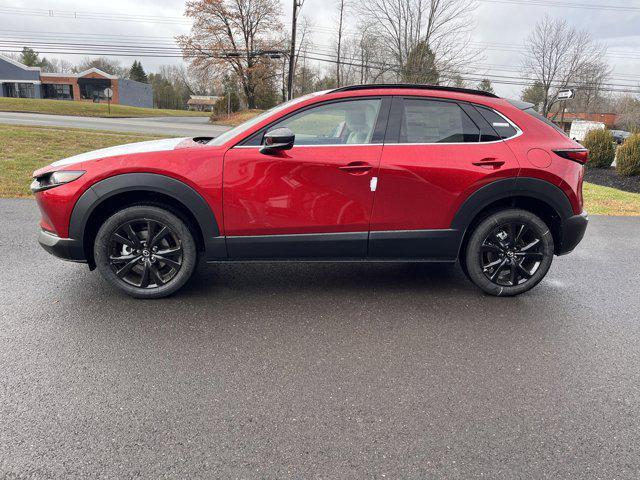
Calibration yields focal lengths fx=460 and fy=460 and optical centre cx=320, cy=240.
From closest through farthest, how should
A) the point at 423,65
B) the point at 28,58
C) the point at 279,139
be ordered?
the point at 279,139, the point at 423,65, the point at 28,58

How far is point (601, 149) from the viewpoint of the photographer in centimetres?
1541

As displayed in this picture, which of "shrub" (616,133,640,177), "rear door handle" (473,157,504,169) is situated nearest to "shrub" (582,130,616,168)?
"shrub" (616,133,640,177)

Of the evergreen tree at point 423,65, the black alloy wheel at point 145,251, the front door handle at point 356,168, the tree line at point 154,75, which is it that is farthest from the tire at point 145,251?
the tree line at point 154,75

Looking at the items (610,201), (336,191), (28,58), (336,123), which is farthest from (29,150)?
(28,58)

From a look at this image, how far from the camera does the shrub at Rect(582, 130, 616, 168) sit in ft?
50.4

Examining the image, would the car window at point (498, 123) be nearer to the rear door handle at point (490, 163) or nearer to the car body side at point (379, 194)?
the car body side at point (379, 194)

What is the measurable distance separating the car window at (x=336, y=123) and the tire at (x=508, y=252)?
132 cm

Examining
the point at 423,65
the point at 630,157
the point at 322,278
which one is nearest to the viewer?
the point at 322,278

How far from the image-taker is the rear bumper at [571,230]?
13.2ft

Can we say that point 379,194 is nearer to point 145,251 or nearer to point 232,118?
point 145,251

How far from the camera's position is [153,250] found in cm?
378

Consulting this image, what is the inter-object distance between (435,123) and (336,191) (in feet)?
3.42

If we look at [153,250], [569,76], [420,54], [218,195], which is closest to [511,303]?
[218,195]

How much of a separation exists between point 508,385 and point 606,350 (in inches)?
40.5
